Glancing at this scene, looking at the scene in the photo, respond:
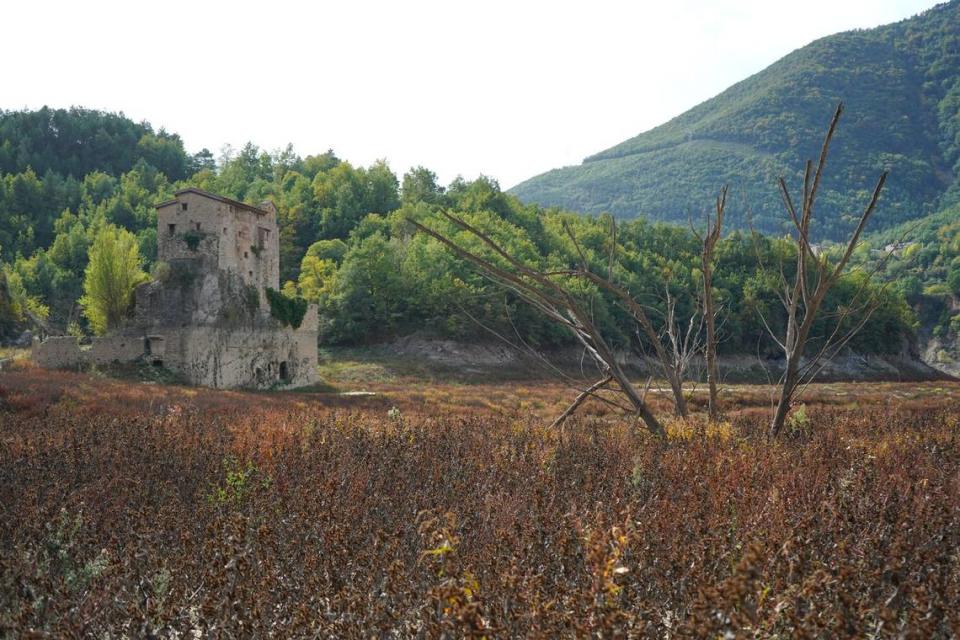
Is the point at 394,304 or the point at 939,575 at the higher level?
the point at 394,304

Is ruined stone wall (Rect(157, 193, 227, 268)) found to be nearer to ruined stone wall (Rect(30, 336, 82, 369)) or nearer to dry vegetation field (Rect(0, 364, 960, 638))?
ruined stone wall (Rect(30, 336, 82, 369))

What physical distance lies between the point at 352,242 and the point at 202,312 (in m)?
56.9

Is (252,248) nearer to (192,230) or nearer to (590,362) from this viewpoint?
(192,230)

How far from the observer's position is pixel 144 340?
33656mm

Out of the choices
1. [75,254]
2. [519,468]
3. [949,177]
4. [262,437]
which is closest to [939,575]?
[519,468]

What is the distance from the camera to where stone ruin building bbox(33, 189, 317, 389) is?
33.3 metres

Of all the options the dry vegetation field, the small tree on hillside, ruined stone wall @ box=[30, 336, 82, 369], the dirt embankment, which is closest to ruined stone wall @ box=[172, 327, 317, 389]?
ruined stone wall @ box=[30, 336, 82, 369]

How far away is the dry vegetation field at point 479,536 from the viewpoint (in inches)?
152

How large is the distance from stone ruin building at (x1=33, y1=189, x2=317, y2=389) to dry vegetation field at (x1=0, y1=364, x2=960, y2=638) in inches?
893

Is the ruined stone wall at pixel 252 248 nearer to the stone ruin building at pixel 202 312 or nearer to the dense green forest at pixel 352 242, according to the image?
the stone ruin building at pixel 202 312

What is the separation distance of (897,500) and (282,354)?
115 ft

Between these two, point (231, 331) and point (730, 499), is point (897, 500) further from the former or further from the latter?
point (231, 331)

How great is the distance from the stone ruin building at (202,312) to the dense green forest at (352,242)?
68.3 ft

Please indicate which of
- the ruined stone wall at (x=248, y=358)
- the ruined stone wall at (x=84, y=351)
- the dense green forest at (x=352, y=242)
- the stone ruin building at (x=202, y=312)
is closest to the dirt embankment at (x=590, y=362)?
the dense green forest at (x=352, y=242)
